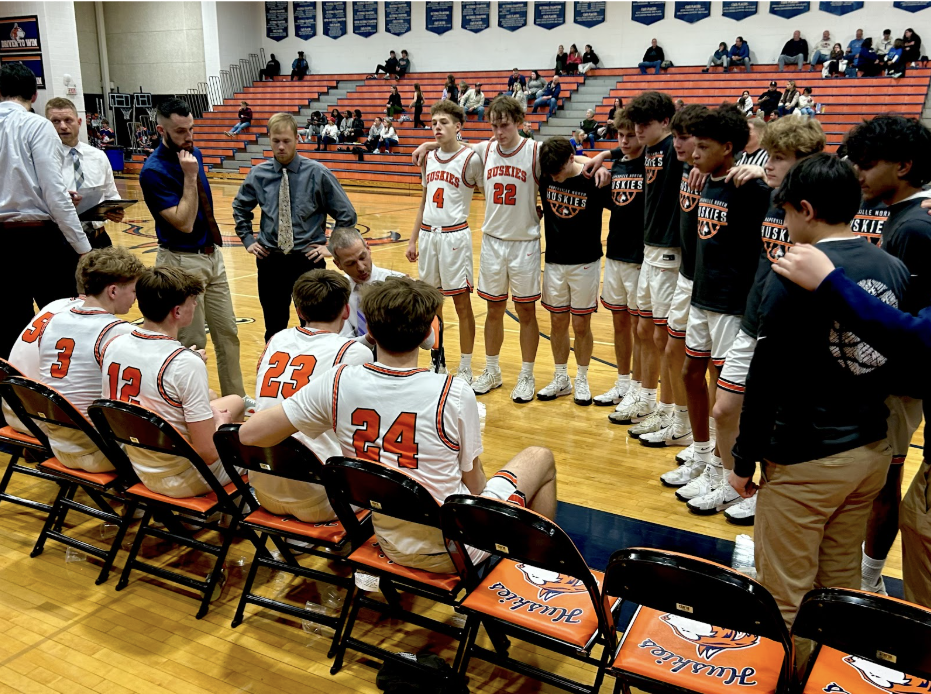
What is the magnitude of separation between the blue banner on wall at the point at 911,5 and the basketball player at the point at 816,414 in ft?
72.6

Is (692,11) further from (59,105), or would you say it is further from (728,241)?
(728,241)

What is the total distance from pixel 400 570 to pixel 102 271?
2200mm

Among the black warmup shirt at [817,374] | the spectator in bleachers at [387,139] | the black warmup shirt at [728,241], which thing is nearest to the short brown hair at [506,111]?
the black warmup shirt at [728,241]

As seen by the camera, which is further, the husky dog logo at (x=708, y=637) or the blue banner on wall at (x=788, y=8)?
the blue banner on wall at (x=788, y=8)

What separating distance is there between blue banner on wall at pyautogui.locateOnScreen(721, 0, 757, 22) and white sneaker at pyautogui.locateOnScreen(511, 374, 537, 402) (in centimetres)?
2075

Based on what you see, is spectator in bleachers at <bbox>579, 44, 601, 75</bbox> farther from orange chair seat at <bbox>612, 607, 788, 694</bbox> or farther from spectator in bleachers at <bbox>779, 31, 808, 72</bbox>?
orange chair seat at <bbox>612, 607, 788, 694</bbox>

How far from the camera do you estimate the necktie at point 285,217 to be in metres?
5.06

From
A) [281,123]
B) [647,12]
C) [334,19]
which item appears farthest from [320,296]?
[334,19]

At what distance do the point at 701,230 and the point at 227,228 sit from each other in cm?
1143

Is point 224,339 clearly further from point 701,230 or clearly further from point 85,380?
point 701,230

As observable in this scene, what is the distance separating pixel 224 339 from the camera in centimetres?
512

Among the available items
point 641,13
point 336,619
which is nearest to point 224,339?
point 336,619

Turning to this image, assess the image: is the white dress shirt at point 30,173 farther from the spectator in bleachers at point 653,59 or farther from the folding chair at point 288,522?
the spectator in bleachers at point 653,59

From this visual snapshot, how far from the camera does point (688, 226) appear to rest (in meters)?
4.23
